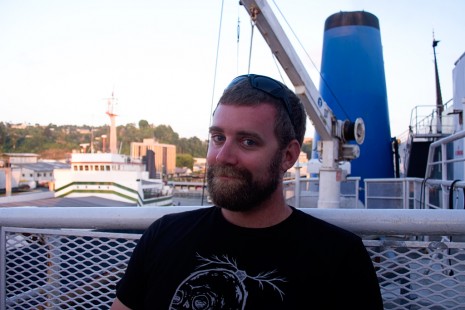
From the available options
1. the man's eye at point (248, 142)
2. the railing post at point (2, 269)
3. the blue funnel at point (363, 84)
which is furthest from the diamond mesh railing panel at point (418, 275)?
the blue funnel at point (363, 84)

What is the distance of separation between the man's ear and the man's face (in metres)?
0.04

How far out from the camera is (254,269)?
130 cm

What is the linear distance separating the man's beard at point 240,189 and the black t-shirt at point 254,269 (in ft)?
0.28

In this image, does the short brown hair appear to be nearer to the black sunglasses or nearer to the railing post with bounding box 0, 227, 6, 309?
the black sunglasses

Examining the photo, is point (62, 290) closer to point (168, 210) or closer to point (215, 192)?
point (168, 210)

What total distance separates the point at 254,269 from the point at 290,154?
0.48 m

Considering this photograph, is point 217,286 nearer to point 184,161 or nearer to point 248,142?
point 248,142

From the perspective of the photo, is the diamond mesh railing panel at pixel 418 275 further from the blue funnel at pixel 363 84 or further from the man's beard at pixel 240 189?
the blue funnel at pixel 363 84

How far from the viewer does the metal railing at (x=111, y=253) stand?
1.43 metres

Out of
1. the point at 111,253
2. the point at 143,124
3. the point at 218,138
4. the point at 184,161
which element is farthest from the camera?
the point at 143,124

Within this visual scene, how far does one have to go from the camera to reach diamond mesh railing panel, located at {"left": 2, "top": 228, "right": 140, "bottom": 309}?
181cm

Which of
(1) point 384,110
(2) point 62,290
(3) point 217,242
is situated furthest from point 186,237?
(1) point 384,110

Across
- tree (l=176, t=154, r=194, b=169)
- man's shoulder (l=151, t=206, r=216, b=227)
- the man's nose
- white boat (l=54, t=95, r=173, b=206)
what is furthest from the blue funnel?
tree (l=176, t=154, r=194, b=169)

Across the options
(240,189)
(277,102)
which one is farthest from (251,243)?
(277,102)
